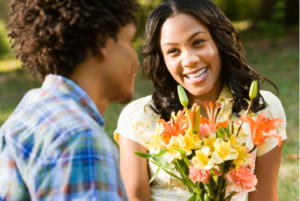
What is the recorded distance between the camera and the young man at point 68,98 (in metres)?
1.12

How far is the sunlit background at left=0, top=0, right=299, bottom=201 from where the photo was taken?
13.1 feet

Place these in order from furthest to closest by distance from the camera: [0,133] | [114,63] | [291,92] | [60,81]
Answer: [291,92] → [114,63] → [60,81] → [0,133]

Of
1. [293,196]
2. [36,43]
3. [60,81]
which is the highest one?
[36,43]

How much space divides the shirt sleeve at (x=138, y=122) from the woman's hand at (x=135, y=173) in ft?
0.16

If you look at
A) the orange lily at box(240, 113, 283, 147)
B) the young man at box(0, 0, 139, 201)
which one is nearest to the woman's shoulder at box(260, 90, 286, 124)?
the orange lily at box(240, 113, 283, 147)

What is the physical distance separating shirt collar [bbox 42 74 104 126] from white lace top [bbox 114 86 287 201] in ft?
3.22

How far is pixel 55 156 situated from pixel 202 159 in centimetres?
64

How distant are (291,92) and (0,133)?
596 centimetres

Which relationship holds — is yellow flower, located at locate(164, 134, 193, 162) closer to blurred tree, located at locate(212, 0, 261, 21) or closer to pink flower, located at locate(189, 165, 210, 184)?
pink flower, located at locate(189, 165, 210, 184)

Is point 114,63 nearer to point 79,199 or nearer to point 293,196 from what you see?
point 79,199

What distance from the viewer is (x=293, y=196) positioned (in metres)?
3.18

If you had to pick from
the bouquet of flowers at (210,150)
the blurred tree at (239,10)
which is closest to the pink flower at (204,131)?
the bouquet of flowers at (210,150)

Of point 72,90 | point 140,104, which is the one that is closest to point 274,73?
point 140,104

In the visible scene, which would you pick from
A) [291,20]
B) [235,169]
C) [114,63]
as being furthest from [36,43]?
[291,20]
